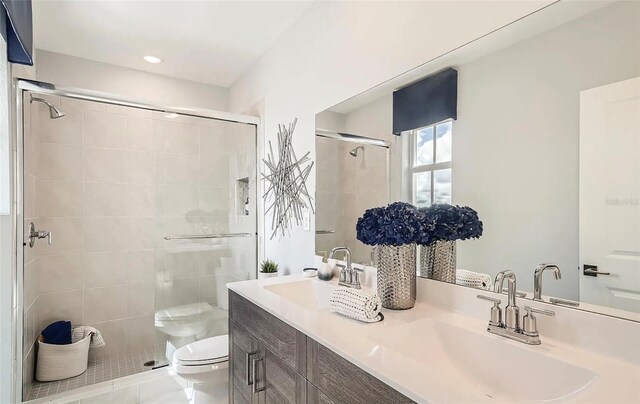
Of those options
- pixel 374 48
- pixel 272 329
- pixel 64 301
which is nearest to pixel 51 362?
pixel 64 301

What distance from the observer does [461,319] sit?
103 centimetres

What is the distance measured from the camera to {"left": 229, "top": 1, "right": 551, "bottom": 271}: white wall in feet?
3.76

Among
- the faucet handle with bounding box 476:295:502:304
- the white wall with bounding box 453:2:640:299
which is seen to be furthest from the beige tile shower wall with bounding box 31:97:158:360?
the faucet handle with bounding box 476:295:502:304

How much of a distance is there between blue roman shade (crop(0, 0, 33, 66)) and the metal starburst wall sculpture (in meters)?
1.36

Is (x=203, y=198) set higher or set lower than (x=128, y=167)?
lower

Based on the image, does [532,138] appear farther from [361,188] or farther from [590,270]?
[361,188]

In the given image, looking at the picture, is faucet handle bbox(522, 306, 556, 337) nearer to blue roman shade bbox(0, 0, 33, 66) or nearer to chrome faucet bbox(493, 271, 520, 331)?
chrome faucet bbox(493, 271, 520, 331)

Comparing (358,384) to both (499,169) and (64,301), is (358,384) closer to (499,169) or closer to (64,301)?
(499,169)

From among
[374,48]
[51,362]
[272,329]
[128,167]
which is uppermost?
[374,48]

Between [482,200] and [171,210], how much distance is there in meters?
2.27

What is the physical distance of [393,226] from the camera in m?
1.11

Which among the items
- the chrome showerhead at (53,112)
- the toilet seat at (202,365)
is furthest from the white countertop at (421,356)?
the chrome showerhead at (53,112)

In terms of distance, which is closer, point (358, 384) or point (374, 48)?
point (358, 384)

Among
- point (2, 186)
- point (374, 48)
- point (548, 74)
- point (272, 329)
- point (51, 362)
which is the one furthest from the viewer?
point (51, 362)
